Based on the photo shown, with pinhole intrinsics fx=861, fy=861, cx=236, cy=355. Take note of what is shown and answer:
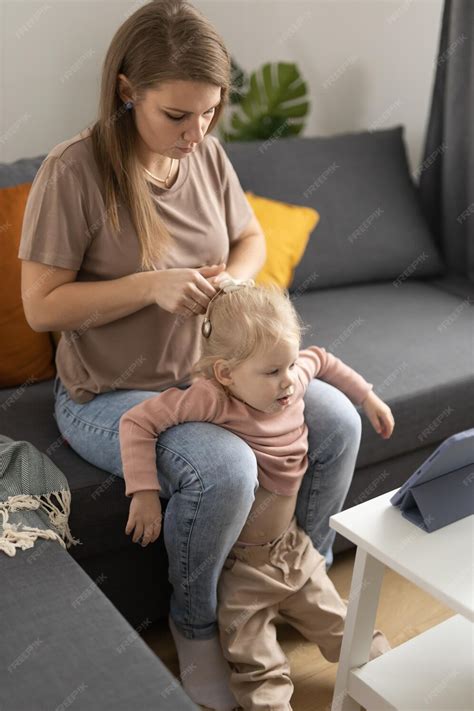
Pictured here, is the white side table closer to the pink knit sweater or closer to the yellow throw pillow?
the pink knit sweater

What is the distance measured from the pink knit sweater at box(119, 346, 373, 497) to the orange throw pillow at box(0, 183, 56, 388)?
1.59 feet

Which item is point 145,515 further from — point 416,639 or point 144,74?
point 144,74

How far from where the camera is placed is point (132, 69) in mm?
1476

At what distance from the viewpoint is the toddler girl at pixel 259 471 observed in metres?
1.47

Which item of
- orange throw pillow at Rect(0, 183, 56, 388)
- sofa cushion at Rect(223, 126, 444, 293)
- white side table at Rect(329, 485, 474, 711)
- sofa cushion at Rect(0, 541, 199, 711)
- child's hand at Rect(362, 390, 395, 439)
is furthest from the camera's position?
sofa cushion at Rect(223, 126, 444, 293)

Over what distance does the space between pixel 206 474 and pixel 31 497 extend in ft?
0.99

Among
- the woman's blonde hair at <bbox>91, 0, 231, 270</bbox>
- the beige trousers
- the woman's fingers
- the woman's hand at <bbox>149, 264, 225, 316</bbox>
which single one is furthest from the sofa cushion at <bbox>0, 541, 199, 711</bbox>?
the woman's blonde hair at <bbox>91, 0, 231, 270</bbox>

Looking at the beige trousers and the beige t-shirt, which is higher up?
the beige t-shirt

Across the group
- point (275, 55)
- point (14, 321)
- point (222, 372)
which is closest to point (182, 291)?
point (222, 372)

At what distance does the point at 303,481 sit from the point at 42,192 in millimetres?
731

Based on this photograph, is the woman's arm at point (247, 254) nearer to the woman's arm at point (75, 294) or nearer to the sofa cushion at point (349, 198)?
the woman's arm at point (75, 294)

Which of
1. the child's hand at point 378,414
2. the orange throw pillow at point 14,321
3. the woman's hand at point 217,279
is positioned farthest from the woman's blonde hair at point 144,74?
the child's hand at point 378,414

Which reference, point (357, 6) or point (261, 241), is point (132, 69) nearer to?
point (261, 241)

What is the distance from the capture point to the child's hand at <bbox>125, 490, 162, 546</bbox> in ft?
4.82
